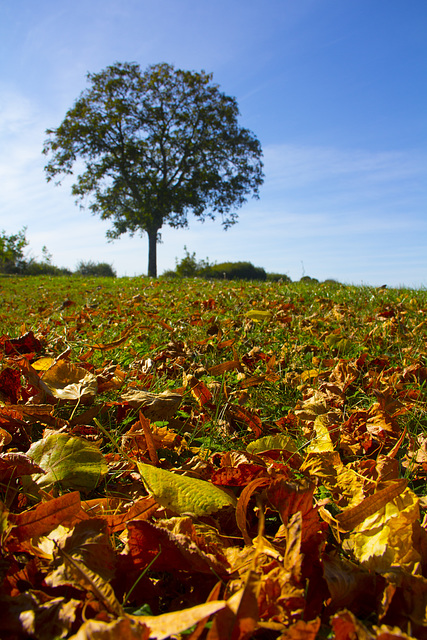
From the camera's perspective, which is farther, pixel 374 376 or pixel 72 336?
pixel 72 336

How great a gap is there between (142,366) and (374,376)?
1.36 meters

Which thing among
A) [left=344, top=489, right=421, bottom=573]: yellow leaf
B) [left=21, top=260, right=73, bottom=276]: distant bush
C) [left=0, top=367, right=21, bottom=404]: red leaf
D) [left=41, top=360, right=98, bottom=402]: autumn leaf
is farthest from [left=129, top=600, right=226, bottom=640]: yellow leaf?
[left=21, top=260, right=73, bottom=276]: distant bush

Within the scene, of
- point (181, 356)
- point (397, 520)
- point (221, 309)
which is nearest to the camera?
point (397, 520)

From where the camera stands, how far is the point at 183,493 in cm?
111

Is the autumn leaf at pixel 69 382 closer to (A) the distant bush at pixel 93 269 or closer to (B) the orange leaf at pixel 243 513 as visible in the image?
(B) the orange leaf at pixel 243 513

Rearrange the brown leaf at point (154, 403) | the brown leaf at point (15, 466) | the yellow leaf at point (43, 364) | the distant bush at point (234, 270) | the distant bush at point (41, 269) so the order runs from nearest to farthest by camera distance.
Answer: the brown leaf at point (15, 466), the brown leaf at point (154, 403), the yellow leaf at point (43, 364), the distant bush at point (234, 270), the distant bush at point (41, 269)

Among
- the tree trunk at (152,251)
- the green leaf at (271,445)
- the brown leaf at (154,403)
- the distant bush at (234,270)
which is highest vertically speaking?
the tree trunk at (152,251)

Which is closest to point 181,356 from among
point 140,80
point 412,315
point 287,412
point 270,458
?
point 287,412

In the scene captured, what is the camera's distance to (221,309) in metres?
4.49

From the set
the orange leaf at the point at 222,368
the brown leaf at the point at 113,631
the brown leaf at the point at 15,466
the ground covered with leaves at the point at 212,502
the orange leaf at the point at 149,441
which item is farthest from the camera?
the orange leaf at the point at 222,368

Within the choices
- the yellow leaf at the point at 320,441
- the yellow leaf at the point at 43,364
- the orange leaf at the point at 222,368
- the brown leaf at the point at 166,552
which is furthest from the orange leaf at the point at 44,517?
the orange leaf at the point at 222,368

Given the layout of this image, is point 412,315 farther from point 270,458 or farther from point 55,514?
point 55,514

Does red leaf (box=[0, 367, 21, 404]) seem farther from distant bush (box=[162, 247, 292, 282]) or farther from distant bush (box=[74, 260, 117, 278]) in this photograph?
distant bush (box=[74, 260, 117, 278])

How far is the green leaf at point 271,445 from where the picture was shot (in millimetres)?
1459
